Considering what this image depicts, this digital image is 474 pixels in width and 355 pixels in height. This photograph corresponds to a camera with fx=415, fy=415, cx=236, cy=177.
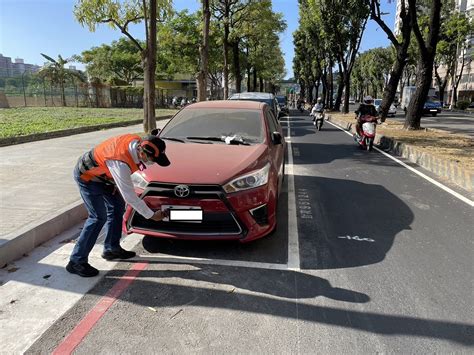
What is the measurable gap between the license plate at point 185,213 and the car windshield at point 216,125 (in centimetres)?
153

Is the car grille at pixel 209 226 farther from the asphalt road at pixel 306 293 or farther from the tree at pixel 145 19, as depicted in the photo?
the tree at pixel 145 19

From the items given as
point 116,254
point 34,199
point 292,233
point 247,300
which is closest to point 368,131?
point 292,233

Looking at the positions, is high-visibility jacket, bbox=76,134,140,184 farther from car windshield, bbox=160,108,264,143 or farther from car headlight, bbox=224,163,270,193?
car windshield, bbox=160,108,264,143

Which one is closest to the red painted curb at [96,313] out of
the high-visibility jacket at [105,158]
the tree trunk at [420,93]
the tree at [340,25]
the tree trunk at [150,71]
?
the high-visibility jacket at [105,158]

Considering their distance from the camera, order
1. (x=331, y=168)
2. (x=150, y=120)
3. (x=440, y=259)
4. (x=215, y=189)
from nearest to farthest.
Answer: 1. (x=215, y=189)
2. (x=440, y=259)
3. (x=331, y=168)
4. (x=150, y=120)

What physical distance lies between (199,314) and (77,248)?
138 centimetres

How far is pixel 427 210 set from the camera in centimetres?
617

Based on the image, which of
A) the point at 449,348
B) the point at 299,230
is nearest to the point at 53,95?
the point at 299,230

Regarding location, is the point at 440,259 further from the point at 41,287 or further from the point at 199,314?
the point at 41,287

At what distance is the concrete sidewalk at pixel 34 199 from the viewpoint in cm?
442

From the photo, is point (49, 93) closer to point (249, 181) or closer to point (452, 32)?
point (249, 181)

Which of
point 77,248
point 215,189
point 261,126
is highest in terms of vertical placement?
point 261,126

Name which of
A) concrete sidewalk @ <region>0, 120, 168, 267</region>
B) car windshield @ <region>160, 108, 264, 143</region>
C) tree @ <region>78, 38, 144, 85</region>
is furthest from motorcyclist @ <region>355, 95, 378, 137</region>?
tree @ <region>78, 38, 144, 85</region>

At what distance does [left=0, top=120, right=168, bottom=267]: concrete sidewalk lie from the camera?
442cm
